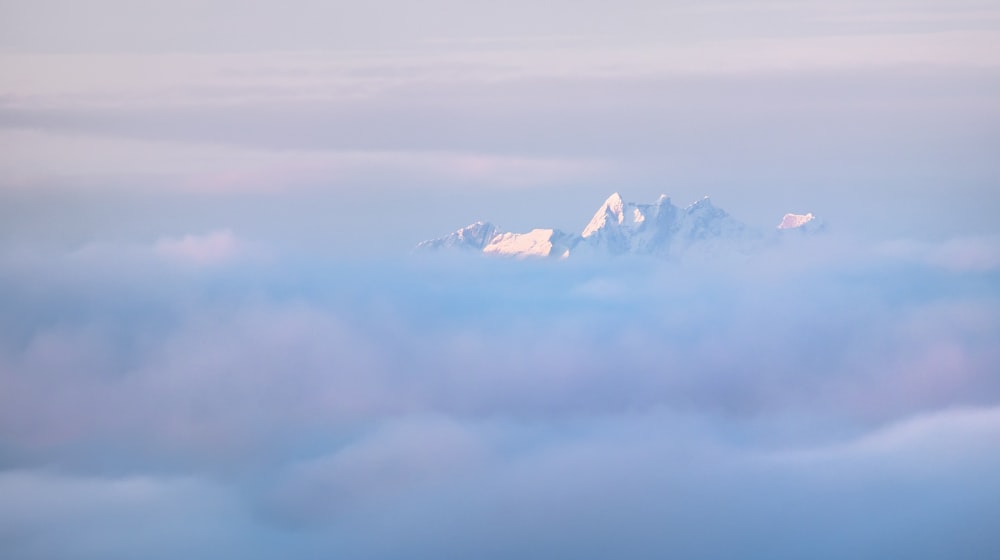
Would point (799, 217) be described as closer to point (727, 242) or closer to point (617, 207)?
point (727, 242)

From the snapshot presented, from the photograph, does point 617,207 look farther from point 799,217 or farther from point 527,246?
point 799,217

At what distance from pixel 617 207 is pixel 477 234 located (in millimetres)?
15535

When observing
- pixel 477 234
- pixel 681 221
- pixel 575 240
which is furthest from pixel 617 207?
pixel 477 234

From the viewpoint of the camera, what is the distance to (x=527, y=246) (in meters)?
76.3

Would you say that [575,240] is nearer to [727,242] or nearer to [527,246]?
[527,246]

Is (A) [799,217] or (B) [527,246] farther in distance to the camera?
(B) [527,246]

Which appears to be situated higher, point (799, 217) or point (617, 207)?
point (617, 207)

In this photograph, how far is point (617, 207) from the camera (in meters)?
87.1

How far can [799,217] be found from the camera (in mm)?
70375

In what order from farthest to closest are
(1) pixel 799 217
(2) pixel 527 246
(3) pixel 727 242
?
(3) pixel 727 242 → (2) pixel 527 246 → (1) pixel 799 217

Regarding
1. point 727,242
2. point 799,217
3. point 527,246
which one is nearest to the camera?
point 799,217

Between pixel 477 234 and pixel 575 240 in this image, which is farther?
pixel 575 240

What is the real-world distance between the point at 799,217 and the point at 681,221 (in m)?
16.2

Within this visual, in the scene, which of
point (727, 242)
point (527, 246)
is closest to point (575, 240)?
point (527, 246)
